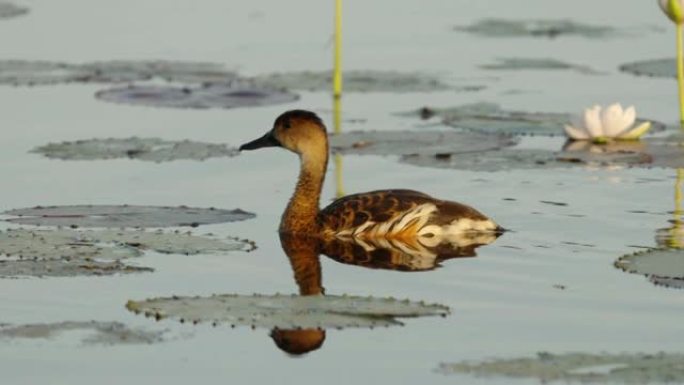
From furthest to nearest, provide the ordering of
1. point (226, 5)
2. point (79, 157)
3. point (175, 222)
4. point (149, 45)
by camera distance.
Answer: point (226, 5), point (149, 45), point (79, 157), point (175, 222)

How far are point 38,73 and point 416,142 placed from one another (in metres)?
4.91

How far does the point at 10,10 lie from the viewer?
23891mm

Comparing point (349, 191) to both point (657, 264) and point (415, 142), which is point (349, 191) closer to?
point (415, 142)

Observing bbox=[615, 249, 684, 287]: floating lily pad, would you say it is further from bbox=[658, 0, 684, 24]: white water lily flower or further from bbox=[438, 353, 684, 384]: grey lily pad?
bbox=[658, 0, 684, 24]: white water lily flower

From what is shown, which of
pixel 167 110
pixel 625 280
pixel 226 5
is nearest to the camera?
pixel 625 280

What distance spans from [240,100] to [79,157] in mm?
3399

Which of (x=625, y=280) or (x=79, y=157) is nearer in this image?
(x=625, y=280)

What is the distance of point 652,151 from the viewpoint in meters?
16.3

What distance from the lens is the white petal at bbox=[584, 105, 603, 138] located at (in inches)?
666

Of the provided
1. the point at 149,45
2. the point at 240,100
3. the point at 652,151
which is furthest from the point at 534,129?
the point at 149,45

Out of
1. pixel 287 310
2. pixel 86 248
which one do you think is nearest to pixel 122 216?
pixel 86 248

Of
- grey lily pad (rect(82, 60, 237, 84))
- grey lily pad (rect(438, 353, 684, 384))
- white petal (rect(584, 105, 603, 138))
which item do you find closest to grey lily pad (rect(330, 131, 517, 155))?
white petal (rect(584, 105, 603, 138))

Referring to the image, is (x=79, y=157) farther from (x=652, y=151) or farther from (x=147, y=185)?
(x=652, y=151)

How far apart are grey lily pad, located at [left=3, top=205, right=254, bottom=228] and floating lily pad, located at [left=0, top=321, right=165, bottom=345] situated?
2.71 metres
